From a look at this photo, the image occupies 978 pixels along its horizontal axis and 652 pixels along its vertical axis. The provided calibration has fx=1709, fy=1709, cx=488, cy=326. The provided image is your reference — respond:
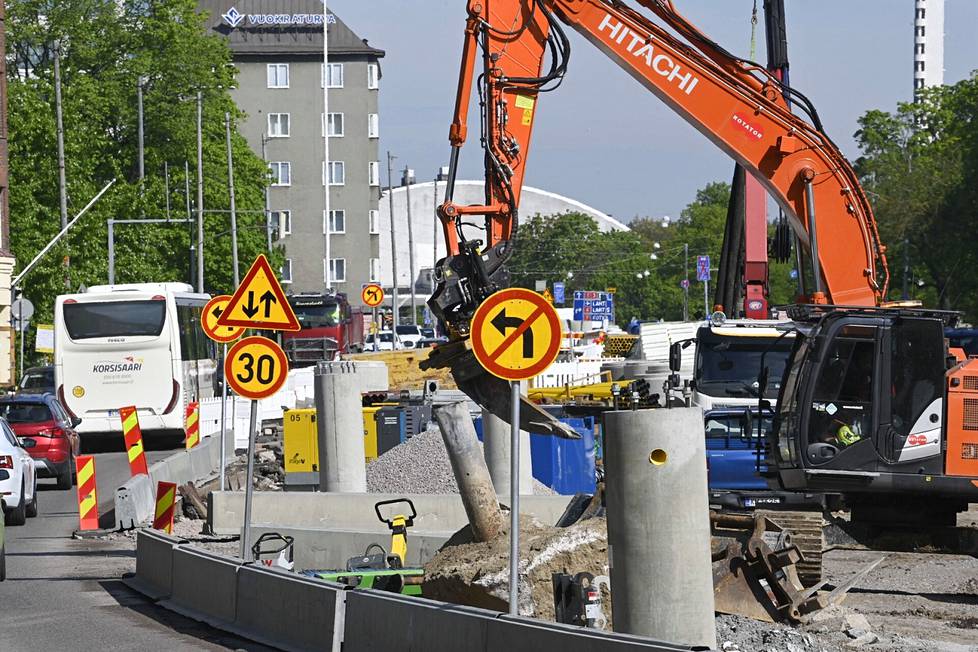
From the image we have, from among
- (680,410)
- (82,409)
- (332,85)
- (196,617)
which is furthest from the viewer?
(332,85)

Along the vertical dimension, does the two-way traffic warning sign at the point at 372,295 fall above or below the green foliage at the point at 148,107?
below

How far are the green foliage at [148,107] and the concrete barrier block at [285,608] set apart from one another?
51.8 m

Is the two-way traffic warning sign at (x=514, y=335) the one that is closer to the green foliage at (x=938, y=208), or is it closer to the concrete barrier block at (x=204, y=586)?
the concrete barrier block at (x=204, y=586)

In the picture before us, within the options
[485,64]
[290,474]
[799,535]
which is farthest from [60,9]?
[799,535]

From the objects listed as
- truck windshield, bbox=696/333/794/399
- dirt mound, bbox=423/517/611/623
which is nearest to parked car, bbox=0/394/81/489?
truck windshield, bbox=696/333/794/399

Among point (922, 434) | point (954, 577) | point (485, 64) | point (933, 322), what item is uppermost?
point (485, 64)

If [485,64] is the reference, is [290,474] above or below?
below

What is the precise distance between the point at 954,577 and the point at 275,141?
9327 centimetres

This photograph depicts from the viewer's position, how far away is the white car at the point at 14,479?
21.6 metres

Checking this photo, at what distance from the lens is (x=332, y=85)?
348 ft

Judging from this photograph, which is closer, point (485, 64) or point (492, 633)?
point (492, 633)

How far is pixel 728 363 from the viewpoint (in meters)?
26.7

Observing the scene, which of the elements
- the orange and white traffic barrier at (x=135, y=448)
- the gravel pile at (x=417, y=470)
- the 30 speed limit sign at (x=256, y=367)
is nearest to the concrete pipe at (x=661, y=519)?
the 30 speed limit sign at (x=256, y=367)

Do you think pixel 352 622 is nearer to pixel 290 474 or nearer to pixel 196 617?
pixel 196 617
